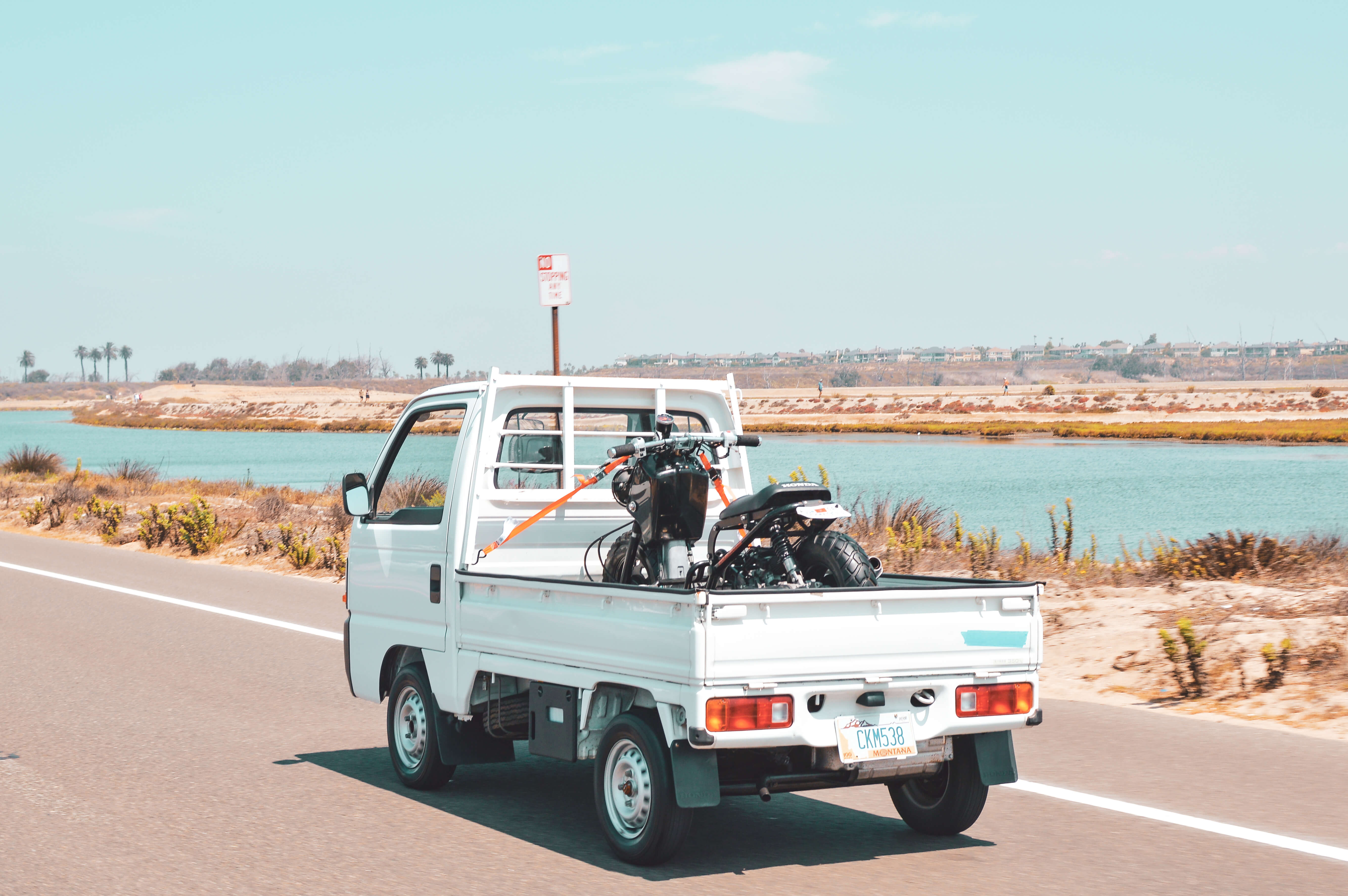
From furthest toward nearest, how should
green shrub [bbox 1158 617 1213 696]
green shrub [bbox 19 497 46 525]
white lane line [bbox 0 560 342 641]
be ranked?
1. green shrub [bbox 19 497 46 525]
2. white lane line [bbox 0 560 342 641]
3. green shrub [bbox 1158 617 1213 696]

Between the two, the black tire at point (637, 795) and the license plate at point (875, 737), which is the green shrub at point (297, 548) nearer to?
the black tire at point (637, 795)

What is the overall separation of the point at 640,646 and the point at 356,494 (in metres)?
2.61

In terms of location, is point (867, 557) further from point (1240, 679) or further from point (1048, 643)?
point (1048, 643)

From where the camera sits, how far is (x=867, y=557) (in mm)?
6398

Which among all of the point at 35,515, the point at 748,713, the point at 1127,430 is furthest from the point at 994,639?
the point at 1127,430

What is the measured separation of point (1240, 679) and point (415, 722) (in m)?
6.14

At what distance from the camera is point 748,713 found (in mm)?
5438

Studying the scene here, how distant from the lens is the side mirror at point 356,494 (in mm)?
7609

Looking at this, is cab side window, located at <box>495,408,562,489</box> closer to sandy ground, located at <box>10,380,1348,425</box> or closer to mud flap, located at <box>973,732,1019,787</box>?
mud flap, located at <box>973,732,1019,787</box>

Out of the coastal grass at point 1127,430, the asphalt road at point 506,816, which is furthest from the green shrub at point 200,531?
the coastal grass at point 1127,430

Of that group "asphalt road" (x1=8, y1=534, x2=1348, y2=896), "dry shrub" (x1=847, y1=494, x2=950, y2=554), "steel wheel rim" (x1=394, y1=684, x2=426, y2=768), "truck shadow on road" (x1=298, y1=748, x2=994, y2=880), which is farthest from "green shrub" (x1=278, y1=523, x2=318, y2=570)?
"steel wheel rim" (x1=394, y1=684, x2=426, y2=768)

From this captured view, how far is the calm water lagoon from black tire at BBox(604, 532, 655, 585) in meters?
12.6

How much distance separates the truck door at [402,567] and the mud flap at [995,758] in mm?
2731

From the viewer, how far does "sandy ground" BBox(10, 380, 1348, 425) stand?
96.9 metres
